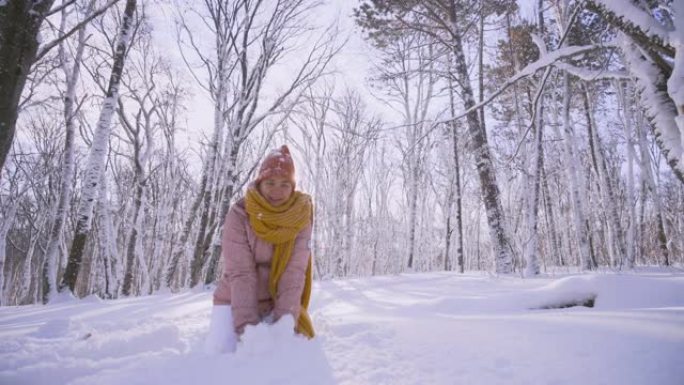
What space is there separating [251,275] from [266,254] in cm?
18

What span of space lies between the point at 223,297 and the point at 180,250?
7.17 metres

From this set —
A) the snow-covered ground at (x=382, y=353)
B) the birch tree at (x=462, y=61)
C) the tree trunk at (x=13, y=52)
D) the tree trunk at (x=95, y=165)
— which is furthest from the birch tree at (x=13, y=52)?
the birch tree at (x=462, y=61)

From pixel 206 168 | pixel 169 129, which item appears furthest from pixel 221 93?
pixel 169 129

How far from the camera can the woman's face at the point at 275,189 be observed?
225cm

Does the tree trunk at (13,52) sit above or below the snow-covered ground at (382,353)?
above

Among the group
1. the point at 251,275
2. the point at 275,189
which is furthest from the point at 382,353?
the point at 275,189

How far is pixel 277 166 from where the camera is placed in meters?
2.25

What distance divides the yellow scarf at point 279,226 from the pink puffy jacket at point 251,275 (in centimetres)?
6

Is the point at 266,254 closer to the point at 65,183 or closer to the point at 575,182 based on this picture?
the point at 65,183

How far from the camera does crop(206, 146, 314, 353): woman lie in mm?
2008

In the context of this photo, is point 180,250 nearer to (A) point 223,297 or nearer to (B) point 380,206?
(A) point 223,297

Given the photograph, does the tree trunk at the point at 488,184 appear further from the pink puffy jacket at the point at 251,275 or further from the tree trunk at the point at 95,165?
the tree trunk at the point at 95,165

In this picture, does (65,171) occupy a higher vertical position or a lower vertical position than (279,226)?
higher

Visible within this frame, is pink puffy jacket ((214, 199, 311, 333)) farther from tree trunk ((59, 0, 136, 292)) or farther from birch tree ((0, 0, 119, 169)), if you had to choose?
tree trunk ((59, 0, 136, 292))
